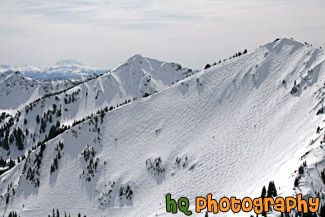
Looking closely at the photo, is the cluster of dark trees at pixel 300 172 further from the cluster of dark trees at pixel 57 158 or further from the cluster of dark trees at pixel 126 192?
the cluster of dark trees at pixel 57 158

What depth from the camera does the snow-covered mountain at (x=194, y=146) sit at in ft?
249

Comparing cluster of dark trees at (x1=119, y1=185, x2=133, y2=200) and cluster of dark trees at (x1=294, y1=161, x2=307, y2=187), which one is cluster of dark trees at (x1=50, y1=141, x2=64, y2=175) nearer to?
cluster of dark trees at (x1=119, y1=185, x2=133, y2=200)

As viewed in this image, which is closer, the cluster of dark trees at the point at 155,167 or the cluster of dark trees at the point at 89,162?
the cluster of dark trees at the point at 155,167

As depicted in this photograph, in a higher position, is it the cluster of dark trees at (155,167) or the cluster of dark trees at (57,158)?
the cluster of dark trees at (57,158)

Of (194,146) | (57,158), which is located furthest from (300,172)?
(57,158)

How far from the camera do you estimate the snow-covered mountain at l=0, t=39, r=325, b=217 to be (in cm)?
7575

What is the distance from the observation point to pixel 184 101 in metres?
122


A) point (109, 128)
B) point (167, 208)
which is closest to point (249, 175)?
point (167, 208)

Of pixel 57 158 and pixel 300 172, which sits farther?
pixel 57 158

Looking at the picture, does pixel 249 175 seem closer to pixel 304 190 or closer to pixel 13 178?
pixel 304 190

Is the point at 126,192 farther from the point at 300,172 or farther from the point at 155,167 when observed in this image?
the point at 300,172

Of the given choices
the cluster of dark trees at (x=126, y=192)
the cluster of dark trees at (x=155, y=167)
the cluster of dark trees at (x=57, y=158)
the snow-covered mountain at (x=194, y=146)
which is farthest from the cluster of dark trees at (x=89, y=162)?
the cluster of dark trees at (x=155, y=167)

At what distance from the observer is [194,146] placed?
320ft

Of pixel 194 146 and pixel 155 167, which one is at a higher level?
pixel 194 146
